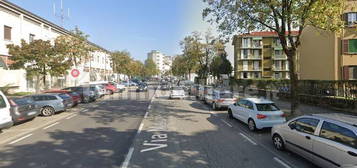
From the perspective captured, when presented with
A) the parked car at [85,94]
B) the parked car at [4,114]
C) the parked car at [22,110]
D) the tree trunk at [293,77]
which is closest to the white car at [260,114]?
the tree trunk at [293,77]

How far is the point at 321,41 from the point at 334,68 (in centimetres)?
378

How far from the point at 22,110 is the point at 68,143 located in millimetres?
4579

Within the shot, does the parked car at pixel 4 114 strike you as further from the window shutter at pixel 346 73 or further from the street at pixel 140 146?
the window shutter at pixel 346 73

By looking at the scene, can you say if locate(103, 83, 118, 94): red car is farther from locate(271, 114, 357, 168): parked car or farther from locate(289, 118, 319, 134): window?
locate(289, 118, 319, 134): window

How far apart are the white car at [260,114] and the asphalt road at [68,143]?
5009 millimetres

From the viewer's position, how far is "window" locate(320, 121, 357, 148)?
13.7 ft

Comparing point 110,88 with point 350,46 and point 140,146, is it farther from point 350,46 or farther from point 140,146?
point 350,46

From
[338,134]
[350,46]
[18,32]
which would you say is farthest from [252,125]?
[18,32]

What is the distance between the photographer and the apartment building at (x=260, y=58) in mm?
47812

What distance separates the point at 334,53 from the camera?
72.3 feet

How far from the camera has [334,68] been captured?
22031 mm

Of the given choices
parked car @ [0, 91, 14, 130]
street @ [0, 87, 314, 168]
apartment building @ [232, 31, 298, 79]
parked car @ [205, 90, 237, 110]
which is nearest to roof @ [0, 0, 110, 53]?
street @ [0, 87, 314, 168]

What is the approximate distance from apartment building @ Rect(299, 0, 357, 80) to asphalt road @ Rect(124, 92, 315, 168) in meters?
17.2

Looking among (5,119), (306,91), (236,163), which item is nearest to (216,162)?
(236,163)
